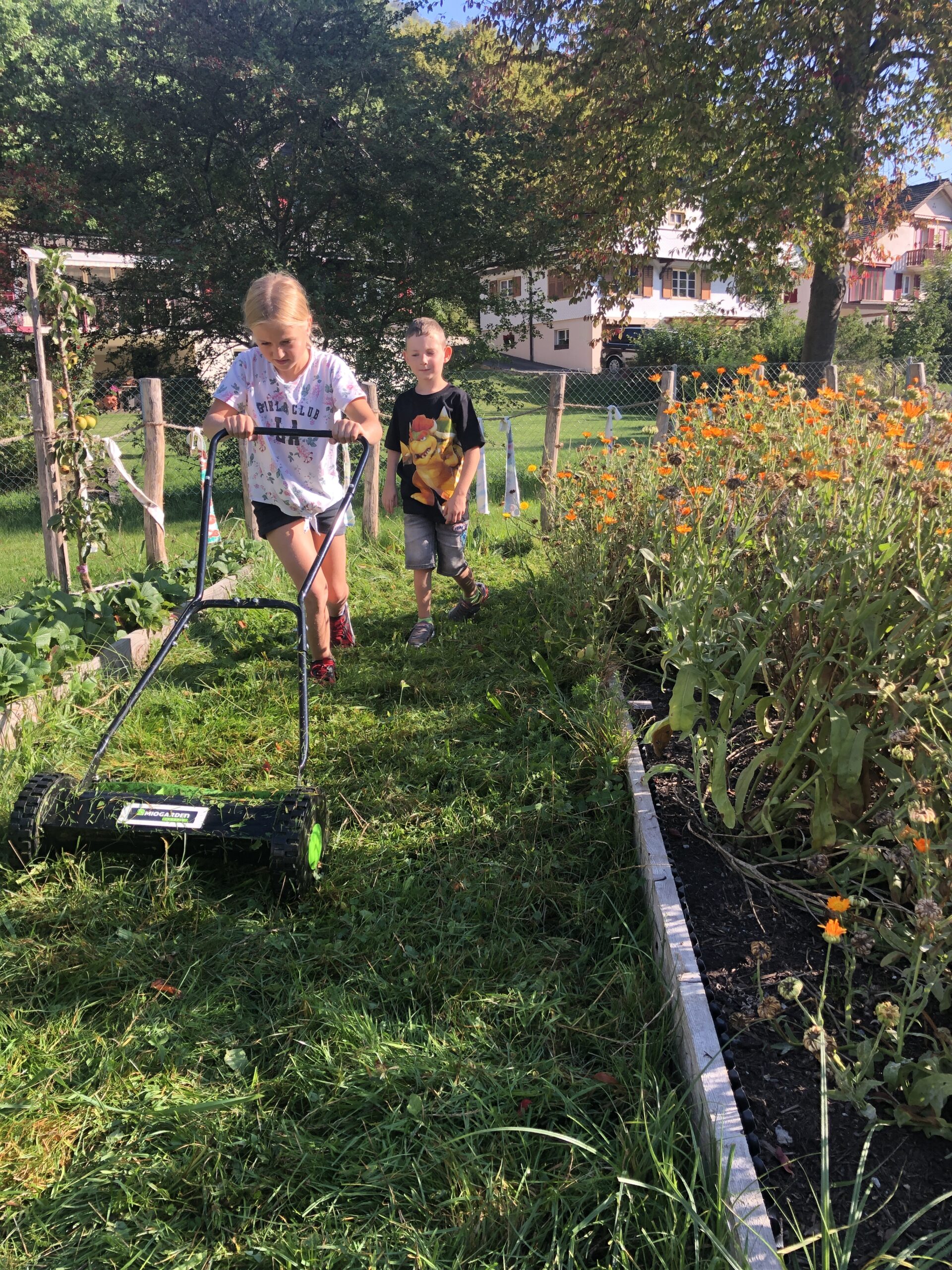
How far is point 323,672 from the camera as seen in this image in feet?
13.3

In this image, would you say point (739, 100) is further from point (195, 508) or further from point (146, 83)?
point (195, 508)

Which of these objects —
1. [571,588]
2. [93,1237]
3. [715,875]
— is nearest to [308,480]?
[571,588]

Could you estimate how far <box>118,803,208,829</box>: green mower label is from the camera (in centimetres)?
245

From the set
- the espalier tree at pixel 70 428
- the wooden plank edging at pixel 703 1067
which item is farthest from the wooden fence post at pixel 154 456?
the wooden plank edging at pixel 703 1067

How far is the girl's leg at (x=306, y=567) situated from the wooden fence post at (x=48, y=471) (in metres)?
1.73

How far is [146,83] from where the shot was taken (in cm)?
1032

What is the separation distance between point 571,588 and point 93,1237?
325cm

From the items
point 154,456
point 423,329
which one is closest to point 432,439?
point 423,329

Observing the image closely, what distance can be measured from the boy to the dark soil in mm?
2460

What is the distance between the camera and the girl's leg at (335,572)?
4.27 meters

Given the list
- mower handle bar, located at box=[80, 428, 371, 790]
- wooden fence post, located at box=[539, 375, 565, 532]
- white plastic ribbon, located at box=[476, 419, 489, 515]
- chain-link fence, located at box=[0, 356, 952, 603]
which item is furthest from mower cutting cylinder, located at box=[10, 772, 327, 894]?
white plastic ribbon, located at box=[476, 419, 489, 515]

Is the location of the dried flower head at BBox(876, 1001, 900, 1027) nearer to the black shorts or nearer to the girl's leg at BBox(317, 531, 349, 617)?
the black shorts

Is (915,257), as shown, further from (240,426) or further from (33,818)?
(33,818)

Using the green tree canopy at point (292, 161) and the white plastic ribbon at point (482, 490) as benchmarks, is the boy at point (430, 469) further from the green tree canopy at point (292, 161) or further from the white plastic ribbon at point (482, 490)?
the green tree canopy at point (292, 161)
